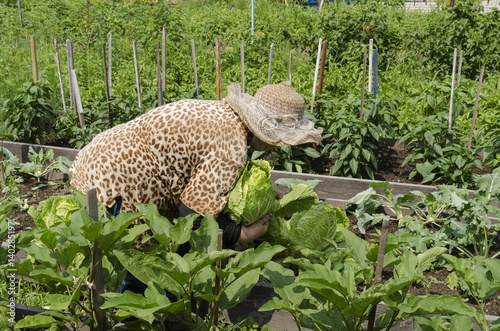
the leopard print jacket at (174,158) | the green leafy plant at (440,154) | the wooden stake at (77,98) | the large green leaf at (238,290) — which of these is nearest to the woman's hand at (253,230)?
the leopard print jacket at (174,158)

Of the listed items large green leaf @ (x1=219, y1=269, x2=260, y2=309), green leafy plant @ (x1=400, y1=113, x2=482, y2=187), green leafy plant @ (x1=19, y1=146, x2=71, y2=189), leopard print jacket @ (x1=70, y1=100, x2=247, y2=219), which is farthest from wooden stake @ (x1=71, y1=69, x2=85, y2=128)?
large green leaf @ (x1=219, y1=269, x2=260, y2=309)

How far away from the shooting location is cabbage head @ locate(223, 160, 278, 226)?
8.73 feet

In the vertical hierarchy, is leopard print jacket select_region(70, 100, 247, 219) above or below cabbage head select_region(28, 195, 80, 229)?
above

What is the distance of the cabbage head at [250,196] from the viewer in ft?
8.73

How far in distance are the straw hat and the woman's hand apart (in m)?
0.50

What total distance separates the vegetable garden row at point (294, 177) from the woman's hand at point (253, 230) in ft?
1.05

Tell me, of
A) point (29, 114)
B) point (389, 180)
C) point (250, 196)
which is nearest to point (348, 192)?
point (389, 180)

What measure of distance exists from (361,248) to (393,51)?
7182 mm

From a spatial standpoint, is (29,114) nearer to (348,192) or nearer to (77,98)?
(77,98)

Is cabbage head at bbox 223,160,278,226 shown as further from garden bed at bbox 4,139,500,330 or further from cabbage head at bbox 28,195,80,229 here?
cabbage head at bbox 28,195,80,229

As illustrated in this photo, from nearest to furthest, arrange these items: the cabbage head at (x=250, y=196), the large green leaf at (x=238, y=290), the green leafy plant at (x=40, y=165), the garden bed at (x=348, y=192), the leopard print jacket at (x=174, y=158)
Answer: the large green leaf at (x=238, y=290), the leopard print jacket at (x=174, y=158), the cabbage head at (x=250, y=196), the garden bed at (x=348, y=192), the green leafy plant at (x=40, y=165)

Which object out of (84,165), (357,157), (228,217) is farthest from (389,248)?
(357,157)

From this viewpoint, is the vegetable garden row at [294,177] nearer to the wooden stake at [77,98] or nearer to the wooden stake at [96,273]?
the wooden stake at [96,273]

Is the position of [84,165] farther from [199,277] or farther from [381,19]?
[381,19]
